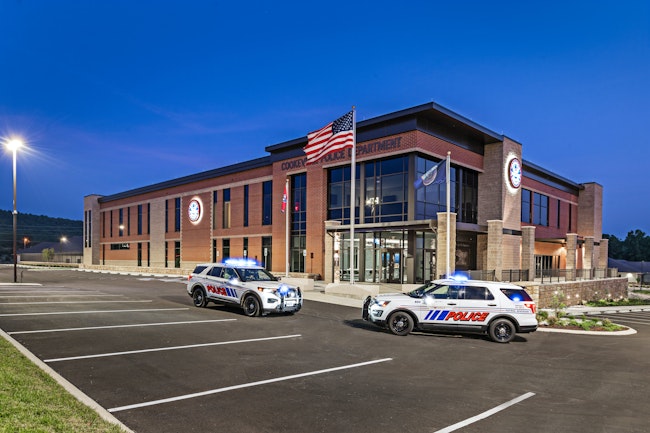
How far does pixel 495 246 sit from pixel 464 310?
18.1 meters

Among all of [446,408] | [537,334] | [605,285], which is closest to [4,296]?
[446,408]

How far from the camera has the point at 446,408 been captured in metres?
6.74

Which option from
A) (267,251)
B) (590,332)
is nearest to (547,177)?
(267,251)

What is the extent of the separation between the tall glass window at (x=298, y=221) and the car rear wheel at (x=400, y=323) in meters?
22.7

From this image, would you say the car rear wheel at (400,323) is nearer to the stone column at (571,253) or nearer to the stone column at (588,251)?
the stone column at (571,253)

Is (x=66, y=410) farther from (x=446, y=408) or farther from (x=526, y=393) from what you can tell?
(x=526, y=393)

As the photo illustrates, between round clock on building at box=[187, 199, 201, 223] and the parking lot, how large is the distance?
3354 cm

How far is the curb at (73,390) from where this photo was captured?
5.63 m

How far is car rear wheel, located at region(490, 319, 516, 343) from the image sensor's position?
12.7 m

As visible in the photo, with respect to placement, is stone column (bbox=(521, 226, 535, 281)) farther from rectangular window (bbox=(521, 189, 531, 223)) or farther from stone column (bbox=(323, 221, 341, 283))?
stone column (bbox=(323, 221, 341, 283))

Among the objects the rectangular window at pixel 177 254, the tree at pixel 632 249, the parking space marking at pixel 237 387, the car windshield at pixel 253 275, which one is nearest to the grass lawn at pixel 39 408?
the parking space marking at pixel 237 387

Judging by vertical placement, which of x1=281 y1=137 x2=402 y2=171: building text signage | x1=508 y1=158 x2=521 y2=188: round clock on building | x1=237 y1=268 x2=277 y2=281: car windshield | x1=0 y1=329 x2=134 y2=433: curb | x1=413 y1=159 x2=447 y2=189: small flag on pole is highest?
x1=281 y1=137 x2=402 y2=171: building text signage

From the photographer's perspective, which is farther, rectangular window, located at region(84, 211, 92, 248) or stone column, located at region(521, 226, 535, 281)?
rectangular window, located at region(84, 211, 92, 248)

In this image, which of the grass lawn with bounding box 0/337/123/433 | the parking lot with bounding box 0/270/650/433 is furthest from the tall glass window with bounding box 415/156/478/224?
the grass lawn with bounding box 0/337/123/433
